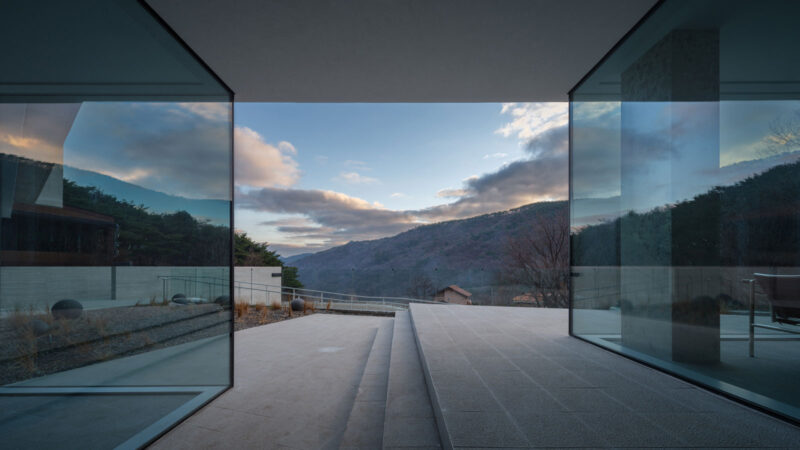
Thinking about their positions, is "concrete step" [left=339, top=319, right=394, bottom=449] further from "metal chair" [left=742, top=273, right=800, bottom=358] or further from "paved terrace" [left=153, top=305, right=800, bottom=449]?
"metal chair" [left=742, top=273, right=800, bottom=358]

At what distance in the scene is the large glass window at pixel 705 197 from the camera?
1813 millimetres

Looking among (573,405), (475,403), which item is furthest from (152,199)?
(573,405)

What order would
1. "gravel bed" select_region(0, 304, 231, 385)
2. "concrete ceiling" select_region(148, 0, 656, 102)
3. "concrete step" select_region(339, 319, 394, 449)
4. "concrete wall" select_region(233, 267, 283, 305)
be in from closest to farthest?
"gravel bed" select_region(0, 304, 231, 385), "concrete step" select_region(339, 319, 394, 449), "concrete ceiling" select_region(148, 0, 656, 102), "concrete wall" select_region(233, 267, 283, 305)

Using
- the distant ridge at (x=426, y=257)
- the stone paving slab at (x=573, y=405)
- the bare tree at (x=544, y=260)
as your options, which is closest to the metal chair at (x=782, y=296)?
the stone paving slab at (x=573, y=405)

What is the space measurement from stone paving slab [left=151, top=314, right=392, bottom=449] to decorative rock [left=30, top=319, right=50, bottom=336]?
45.3 inches

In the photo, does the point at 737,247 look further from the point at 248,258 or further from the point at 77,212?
the point at 248,258

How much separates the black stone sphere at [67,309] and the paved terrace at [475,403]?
3.63 ft

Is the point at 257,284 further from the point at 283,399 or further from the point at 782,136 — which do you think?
the point at 782,136

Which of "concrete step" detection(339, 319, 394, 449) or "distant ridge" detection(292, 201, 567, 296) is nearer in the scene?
"concrete step" detection(339, 319, 394, 449)

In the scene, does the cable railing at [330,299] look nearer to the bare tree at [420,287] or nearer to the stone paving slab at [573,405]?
the bare tree at [420,287]

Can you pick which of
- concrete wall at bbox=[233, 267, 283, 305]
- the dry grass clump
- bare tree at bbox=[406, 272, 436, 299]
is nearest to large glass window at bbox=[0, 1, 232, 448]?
the dry grass clump

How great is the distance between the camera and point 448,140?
13469 millimetres

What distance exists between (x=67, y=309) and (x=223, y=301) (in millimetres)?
1523

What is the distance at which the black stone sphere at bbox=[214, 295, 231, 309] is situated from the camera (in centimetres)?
316
